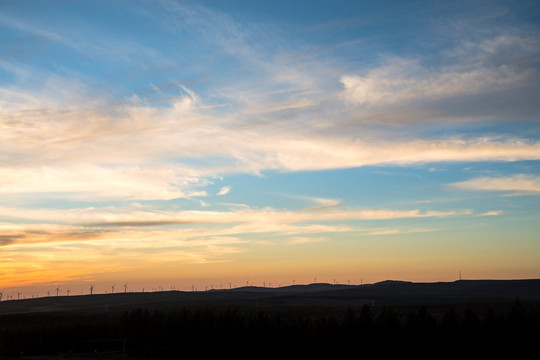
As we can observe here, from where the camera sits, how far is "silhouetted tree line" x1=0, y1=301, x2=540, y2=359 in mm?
78500

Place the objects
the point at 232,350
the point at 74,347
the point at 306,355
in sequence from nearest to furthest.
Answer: the point at 306,355, the point at 232,350, the point at 74,347

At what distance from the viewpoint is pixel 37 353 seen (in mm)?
102062

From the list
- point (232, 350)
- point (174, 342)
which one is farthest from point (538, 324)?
point (174, 342)

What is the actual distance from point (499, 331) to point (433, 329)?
8.51m

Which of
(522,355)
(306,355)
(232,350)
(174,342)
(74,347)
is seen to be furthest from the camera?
(74,347)

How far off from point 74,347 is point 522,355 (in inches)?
3018

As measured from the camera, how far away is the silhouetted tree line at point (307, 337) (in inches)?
3091

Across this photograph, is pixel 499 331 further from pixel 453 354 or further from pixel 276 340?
pixel 276 340

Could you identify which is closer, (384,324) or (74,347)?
(384,324)

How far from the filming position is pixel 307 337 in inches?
3344

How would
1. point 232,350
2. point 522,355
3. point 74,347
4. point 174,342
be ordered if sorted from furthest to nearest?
1. point 74,347
2. point 174,342
3. point 232,350
4. point 522,355

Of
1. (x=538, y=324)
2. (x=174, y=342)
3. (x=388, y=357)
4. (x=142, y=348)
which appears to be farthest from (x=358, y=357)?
(x=142, y=348)

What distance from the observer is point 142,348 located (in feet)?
339

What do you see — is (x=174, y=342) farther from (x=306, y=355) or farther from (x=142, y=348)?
(x=306, y=355)
